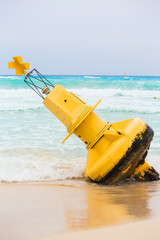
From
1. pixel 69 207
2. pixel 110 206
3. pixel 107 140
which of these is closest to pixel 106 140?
pixel 107 140

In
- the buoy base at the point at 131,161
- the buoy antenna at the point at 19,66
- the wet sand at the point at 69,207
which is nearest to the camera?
the wet sand at the point at 69,207

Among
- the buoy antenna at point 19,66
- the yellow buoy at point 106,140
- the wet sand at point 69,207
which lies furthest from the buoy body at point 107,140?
the buoy antenna at point 19,66

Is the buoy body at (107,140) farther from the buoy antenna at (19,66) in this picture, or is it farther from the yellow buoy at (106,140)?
the buoy antenna at (19,66)

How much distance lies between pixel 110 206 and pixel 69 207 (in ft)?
1.28

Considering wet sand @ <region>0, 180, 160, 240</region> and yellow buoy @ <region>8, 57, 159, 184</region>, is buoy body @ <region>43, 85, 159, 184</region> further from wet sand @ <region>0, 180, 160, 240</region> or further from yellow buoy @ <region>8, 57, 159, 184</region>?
wet sand @ <region>0, 180, 160, 240</region>

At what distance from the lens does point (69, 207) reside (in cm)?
295

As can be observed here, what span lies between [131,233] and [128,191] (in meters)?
1.50

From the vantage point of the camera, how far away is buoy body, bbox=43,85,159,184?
12.0 ft

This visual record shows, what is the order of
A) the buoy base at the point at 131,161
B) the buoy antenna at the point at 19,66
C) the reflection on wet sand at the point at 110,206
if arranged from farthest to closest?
the buoy antenna at the point at 19,66, the buoy base at the point at 131,161, the reflection on wet sand at the point at 110,206

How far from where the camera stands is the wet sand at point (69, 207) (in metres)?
2.30

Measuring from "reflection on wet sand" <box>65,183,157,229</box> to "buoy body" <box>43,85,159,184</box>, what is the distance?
0.18m

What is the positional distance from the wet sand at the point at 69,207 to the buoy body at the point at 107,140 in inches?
6.9

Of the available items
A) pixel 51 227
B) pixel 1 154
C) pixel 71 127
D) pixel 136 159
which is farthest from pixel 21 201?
pixel 1 154

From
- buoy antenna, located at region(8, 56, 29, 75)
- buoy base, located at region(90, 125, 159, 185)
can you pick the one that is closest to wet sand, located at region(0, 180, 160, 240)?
buoy base, located at region(90, 125, 159, 185)
